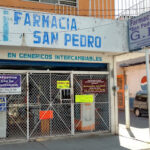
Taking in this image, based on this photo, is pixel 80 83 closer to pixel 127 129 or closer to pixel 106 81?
pixel 106 81

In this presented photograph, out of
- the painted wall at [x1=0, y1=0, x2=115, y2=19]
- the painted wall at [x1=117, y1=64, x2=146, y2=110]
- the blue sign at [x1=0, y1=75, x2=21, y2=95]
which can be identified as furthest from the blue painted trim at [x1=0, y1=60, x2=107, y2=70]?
the painted wall at [x1=117, y1=64, x2=146, y2=110]

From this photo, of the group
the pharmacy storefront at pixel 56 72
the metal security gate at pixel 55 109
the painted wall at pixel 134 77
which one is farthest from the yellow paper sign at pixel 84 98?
the painted wall at pixel 134 77

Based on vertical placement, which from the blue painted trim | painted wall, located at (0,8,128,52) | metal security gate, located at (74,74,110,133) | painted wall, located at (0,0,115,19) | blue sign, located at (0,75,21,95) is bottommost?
metal security gate, located at (74,74,110,133)

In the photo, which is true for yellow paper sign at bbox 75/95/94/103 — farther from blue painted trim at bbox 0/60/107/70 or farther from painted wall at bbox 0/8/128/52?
painted wall at bbox 0/8/128/52

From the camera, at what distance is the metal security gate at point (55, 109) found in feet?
31.1

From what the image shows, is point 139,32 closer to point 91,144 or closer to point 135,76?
point 91,144

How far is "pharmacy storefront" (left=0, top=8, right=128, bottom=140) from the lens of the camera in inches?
343

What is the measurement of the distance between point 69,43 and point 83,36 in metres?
0.63

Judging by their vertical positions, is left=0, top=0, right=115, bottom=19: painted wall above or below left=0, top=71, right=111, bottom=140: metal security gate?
above

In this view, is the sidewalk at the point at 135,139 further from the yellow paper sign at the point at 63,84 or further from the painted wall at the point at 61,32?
the painted wall at the point at 61,32

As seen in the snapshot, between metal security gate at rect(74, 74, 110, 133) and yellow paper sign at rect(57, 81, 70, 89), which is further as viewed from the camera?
metal security gate at rect(74, 74, 110, 133)

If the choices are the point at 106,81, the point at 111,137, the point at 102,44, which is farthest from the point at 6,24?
the point at 111,137

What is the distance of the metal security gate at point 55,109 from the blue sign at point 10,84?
1.13 feet

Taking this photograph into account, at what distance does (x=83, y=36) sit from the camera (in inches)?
368
